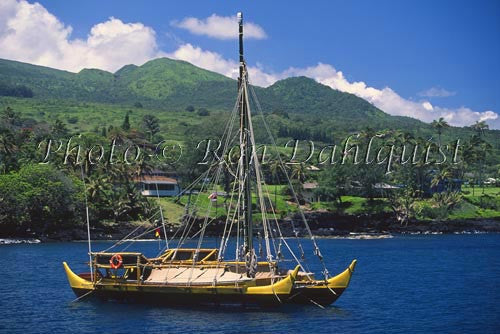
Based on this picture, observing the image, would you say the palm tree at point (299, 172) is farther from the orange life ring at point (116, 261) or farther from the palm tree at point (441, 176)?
the orange life ring at point (116, 261)

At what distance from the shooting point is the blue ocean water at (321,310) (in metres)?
52.0

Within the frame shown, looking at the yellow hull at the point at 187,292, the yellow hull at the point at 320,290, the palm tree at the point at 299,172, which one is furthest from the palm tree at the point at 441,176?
the yellow hull at the point at 187,292

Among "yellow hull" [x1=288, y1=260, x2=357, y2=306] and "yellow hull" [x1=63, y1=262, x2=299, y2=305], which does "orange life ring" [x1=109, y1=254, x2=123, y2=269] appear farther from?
Result: "yellow hull" [x1=288, y1=260, x2=357, y2=306]

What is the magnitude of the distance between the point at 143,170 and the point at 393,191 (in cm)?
6562

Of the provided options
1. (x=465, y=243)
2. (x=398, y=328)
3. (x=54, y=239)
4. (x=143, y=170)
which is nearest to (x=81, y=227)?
(x=54, y=239)

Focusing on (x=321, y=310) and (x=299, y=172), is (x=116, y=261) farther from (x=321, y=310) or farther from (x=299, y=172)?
(x=299, y=172)

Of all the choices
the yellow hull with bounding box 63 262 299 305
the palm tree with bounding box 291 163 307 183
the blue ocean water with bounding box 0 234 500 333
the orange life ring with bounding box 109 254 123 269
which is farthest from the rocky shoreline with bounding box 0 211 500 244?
the orange life ring with bounding box 109 254 123 269

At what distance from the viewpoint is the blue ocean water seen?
2048 inches

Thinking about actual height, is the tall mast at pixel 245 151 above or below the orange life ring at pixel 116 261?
above

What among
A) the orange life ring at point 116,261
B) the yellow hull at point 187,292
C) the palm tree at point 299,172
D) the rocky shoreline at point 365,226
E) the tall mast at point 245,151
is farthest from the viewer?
the palm tree at point 299,172

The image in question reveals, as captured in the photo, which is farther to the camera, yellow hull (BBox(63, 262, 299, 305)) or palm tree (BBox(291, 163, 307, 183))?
palm tree (BBox(291, 163, 307, 183))

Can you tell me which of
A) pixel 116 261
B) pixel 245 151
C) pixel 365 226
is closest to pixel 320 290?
pixel 245 151

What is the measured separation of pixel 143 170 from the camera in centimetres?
16138

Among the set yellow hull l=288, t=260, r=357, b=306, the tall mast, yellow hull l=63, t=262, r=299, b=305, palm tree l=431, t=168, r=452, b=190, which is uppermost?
palm tree l=431, t=168, r=452, b=190
